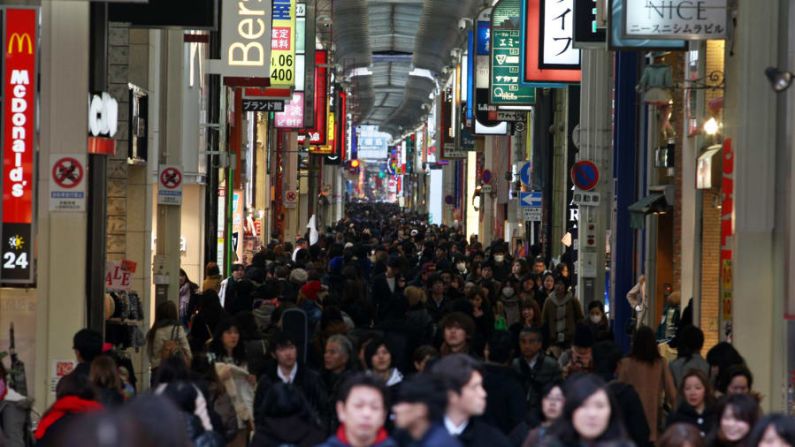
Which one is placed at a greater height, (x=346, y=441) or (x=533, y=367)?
(x=346, y=441)

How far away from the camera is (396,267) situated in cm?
→ 2167

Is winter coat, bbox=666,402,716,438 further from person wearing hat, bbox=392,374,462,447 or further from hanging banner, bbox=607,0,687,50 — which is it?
hanging banner, bbox=607,0,687,50

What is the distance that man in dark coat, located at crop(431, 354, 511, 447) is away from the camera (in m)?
6.93

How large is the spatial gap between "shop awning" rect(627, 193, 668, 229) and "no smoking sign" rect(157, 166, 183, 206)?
225 inches

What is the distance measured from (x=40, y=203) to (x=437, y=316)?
15.3 feet

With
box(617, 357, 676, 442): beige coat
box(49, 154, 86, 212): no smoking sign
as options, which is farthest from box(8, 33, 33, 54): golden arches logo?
box(617, 357, 676, 442): beige coat

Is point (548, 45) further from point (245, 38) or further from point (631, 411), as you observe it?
point (631, 411)

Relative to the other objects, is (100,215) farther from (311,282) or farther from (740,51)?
(740,51)

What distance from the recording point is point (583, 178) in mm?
23078

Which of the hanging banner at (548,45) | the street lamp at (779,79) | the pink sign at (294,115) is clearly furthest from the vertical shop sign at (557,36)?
the pink sign at (294,115)

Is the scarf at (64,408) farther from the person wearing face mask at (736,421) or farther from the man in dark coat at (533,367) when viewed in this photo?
the man in dark coat at (533,367)

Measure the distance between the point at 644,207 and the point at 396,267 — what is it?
3.18 metres

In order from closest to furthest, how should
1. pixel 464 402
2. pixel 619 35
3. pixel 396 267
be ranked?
pixel 464 402, pixel 619 35, pixel 396 267

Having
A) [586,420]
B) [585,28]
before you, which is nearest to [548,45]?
[585,28]
